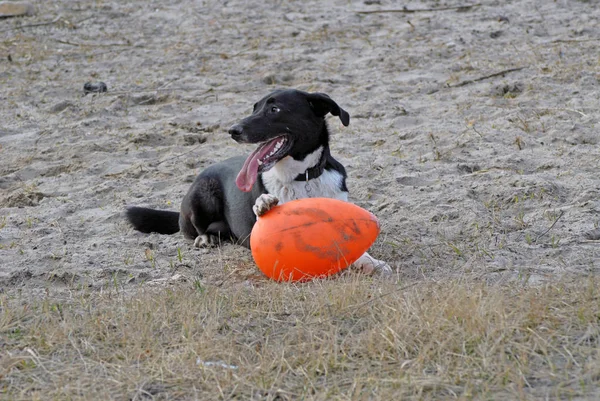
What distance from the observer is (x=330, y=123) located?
28.8ft

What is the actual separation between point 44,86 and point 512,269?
6.73m

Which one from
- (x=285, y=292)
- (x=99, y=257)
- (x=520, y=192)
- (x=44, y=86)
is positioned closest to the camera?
(x=285, y=292)

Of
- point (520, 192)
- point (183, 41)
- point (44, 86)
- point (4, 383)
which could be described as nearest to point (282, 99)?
point (520, 192)

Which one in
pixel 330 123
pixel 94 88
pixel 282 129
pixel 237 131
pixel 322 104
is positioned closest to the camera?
pixel 237 131

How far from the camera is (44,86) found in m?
10.2

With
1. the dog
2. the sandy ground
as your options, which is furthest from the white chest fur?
the sandy ground

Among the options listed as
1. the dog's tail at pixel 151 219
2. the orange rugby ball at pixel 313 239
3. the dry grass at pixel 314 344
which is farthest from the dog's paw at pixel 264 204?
the dog's tail at pixel 151 219

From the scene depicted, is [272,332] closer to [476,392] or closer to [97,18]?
[476,392]

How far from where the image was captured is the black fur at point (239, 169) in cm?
598

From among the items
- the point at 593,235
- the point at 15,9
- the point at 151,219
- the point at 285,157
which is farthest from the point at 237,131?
the point at 15,9

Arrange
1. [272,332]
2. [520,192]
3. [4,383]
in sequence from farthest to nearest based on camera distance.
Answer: [520,192] → [272,332] → [4,383]

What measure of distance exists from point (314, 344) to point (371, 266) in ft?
4.14

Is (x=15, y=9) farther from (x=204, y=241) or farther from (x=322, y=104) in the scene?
(x=322, y=104)

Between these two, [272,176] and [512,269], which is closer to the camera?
[512,269]
